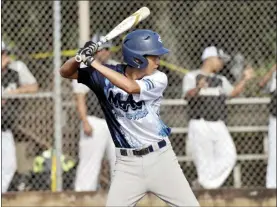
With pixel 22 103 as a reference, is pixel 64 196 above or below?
below

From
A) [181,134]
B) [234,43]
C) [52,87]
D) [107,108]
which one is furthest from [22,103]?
[107,108]

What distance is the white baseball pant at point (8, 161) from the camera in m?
8.45

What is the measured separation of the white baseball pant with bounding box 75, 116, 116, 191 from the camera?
8.59 metres

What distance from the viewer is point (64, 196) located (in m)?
8.23

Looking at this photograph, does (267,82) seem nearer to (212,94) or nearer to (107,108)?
(212,94)

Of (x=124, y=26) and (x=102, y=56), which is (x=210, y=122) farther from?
(x=124, y=26)

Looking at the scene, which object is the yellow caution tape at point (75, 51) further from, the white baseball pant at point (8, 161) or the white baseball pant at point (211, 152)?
the white baseball pant at point (8, 161)

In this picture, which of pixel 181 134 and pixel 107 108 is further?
pixel 181 134

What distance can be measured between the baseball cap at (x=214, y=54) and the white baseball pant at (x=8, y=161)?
2.23 meters

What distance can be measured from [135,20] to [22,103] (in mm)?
3330

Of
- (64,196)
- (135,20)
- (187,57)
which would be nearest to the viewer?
(135,20)

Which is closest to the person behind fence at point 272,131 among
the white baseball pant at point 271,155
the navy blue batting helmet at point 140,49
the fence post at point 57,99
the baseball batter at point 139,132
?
the white baseball pant at point 271,155

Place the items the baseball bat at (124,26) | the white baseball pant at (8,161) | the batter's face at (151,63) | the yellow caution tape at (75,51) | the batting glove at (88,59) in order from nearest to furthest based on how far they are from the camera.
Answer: the batting glove at (88,59) → the baseball bat at (124,26) → the batter's face at (151,63) → the white baseball pant at (8,161) → the yellow caution tape at (75,51)

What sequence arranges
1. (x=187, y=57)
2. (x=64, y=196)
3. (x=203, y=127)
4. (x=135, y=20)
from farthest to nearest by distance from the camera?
(x=187, y=57)
(x=203, y=127)
(x=64, y=196)
(x=135, y=20)
